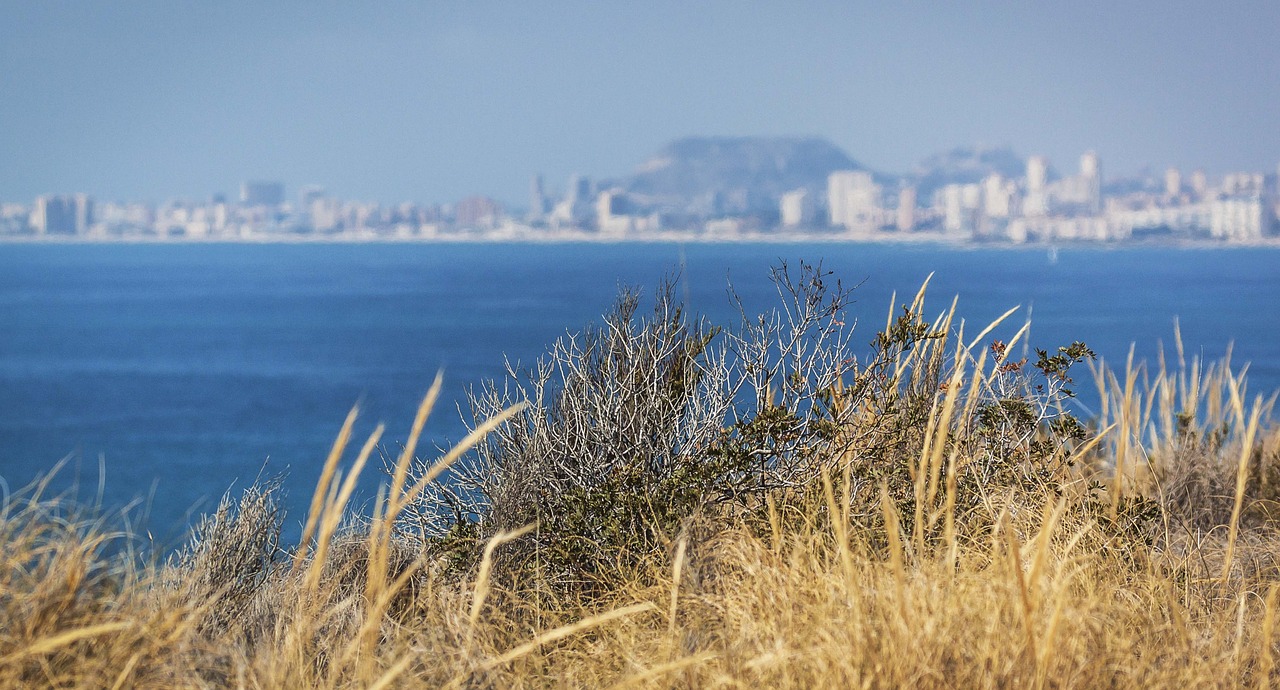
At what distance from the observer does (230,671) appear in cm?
232

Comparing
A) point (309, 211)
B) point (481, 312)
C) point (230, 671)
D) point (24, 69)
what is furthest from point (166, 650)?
point (309, 211)

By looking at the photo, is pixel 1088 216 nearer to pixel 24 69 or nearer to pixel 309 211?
pixel 309 211

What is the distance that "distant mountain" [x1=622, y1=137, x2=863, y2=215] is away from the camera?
141625mm

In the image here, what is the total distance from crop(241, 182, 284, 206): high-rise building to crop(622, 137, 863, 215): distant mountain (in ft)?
187

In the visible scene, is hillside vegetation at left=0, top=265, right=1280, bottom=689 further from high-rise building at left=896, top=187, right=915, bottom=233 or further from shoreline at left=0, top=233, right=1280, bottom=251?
high-rise building at left=896, top=187, right=915, bottom=233

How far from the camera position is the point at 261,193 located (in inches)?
6806

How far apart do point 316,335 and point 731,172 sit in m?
114

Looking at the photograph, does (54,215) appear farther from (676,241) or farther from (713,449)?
(713,449)

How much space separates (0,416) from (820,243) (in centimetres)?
7961

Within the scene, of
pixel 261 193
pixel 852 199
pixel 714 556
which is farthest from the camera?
pixel 261 193

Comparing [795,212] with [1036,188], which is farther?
[1036,188]

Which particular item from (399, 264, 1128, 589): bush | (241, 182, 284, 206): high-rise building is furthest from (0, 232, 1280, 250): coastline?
(399, 264, 1128, 589): bush

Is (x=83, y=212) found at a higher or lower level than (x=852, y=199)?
higher

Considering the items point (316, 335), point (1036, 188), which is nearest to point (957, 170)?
point (1036, 188)
